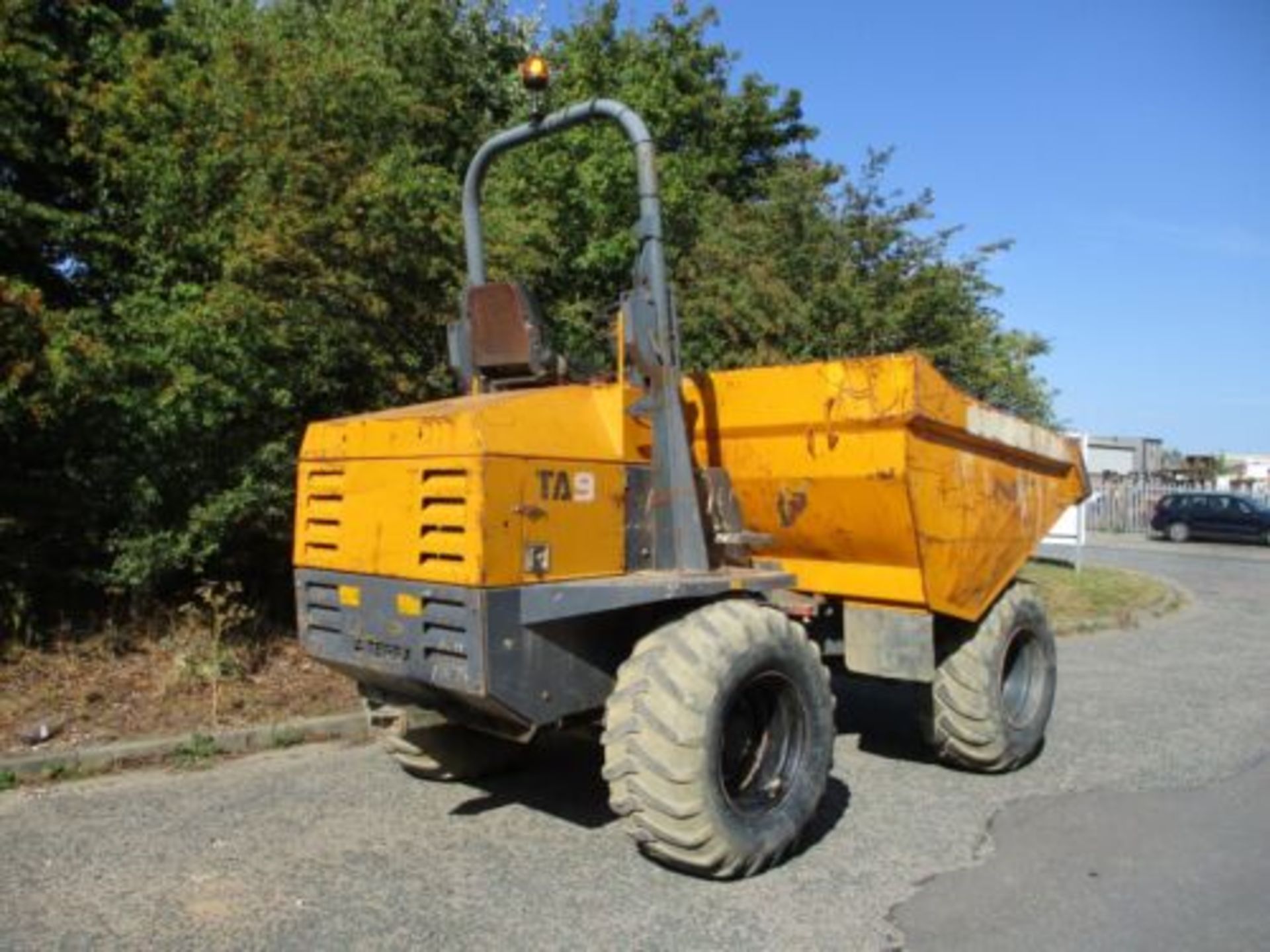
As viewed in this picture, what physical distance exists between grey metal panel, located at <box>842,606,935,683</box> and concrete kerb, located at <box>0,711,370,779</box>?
320 centimetres

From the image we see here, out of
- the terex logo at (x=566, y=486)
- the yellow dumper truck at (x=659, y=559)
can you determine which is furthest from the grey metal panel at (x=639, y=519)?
the terex logo at (x=566, y=486)

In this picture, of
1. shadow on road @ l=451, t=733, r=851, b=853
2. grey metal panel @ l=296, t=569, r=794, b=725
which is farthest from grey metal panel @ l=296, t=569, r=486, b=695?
shadow on road @ l=451, t=733, r=851, b=853

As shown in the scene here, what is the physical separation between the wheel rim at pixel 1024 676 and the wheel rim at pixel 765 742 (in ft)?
7.34

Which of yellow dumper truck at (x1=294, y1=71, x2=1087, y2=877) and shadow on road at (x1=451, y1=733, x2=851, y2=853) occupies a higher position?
yellow dumper truck at (x1=294, y1=71, x2=1087, y2=877)

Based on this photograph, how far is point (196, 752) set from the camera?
256 inches

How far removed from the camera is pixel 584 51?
19.4m

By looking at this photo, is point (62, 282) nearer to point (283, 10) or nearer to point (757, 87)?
point (283, 10)

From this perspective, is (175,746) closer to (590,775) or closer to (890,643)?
(590,775)

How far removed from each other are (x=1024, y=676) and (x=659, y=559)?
3074mm

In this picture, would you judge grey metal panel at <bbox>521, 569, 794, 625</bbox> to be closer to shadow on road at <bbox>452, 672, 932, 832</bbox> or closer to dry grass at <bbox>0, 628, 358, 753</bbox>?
shadow on road at <bbox>452, 672, 932, 832</bbox>

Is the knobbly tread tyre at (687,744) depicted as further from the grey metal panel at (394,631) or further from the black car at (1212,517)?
the black car at (1212,517)

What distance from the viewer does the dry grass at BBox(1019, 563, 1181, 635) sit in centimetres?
1303

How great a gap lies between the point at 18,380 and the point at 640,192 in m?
4.42

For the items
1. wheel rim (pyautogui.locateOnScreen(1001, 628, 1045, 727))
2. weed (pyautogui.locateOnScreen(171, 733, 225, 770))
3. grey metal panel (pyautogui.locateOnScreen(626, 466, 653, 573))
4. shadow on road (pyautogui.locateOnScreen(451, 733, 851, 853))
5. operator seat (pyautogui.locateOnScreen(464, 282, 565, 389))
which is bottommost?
shadow on road (pyautogui.locateOnScreen(451, 733, 851, 853))
